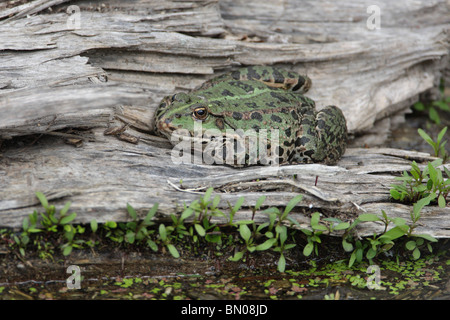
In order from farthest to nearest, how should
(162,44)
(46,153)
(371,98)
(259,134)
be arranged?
(371,98) < (162,44) < (259,134) < (46,153)

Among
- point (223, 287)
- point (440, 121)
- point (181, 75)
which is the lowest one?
point (223, 287)

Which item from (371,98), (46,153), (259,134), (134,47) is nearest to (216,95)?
(259,134)

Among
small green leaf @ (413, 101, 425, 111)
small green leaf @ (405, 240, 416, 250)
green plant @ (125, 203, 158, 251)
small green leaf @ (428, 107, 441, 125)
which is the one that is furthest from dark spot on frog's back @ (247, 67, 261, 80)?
small green leaf @ (428, 107, 441, 125)

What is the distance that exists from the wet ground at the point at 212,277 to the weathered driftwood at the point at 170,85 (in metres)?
0.41

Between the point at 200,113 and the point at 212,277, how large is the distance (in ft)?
6.31

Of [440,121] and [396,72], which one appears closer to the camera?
[396,72]

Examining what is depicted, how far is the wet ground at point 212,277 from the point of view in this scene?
444cm

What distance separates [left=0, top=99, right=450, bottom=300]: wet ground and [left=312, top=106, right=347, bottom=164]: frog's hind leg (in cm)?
Result: 121

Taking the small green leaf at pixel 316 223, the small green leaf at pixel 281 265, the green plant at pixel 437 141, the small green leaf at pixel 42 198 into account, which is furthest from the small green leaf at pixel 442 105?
the small green leaf at pixel 42 198

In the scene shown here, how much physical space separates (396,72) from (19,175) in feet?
19.2

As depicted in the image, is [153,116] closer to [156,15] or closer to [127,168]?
[127,168]

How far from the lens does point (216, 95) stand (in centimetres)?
583

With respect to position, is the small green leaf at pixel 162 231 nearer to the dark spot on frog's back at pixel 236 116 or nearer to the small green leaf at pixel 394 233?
the dark spot on frog's back at pixel 236 116

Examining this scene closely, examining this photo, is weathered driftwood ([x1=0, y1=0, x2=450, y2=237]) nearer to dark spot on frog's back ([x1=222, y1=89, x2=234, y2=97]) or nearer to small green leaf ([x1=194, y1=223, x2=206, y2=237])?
small green leaf ([x1=194, y1=223, x2=206, y2=237])
